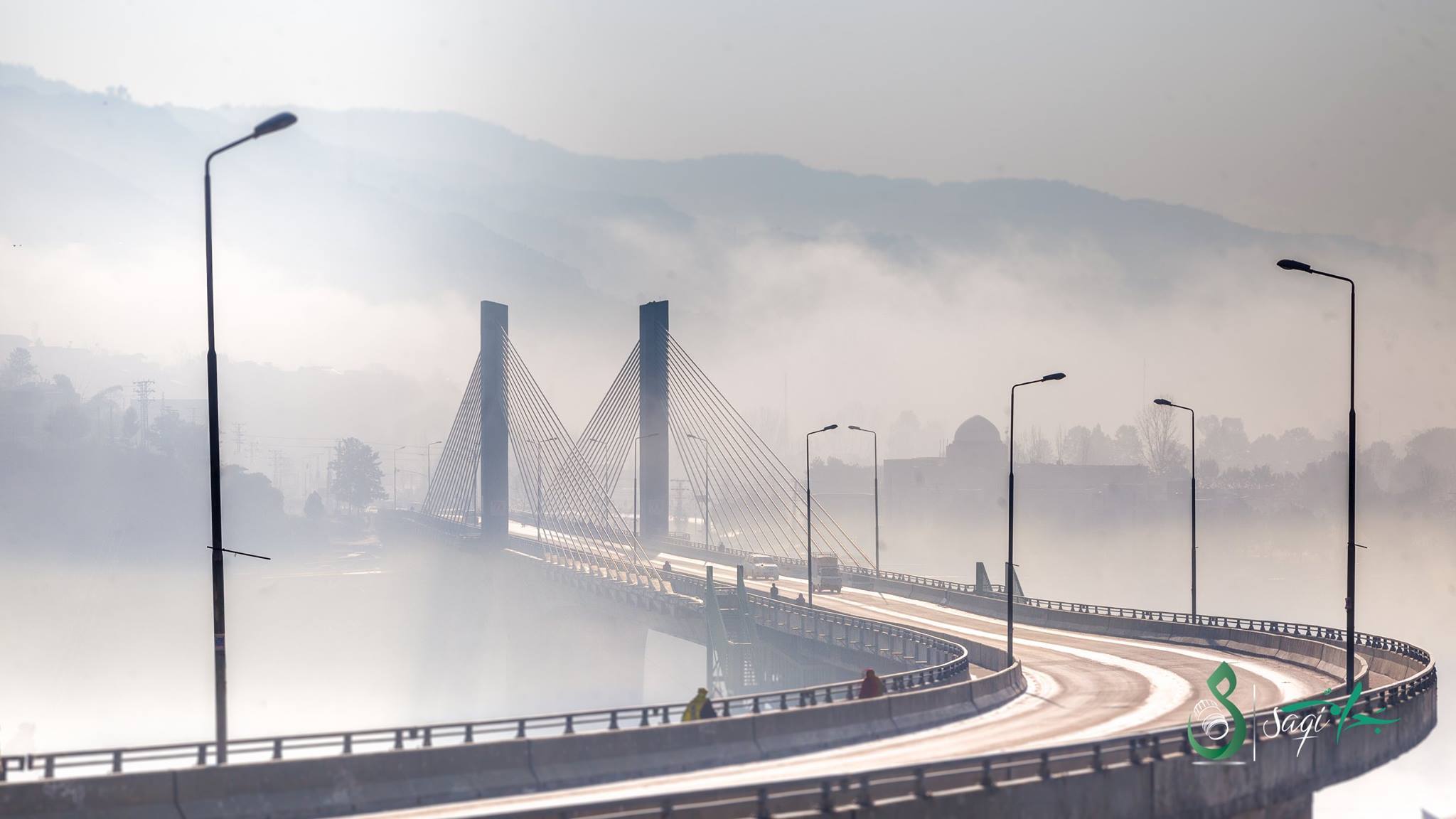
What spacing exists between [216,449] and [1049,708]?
903 inches

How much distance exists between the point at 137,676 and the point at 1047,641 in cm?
17208

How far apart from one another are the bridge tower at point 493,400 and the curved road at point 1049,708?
81.4 m

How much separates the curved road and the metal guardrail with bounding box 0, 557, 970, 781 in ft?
5.09

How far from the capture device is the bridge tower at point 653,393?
370 ft

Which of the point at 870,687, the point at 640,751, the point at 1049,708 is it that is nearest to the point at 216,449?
the point at 640,751

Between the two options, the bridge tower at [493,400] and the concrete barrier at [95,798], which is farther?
the bridge tower at [493,400]

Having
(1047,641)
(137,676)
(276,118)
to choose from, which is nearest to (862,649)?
(1047,641)

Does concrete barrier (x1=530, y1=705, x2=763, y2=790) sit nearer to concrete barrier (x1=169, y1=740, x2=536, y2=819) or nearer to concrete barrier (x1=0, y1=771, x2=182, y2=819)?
concrete barrier (x1=169, y1=740, x2=536, y2=819)

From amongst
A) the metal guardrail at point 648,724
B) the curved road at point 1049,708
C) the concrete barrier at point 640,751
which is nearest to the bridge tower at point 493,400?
the curved road at point 1049,708

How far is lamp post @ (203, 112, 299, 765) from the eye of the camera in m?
19.8

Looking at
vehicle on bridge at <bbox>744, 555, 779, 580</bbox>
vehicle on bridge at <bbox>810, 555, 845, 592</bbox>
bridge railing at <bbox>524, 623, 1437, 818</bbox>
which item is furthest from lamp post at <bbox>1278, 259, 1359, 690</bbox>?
vehicle on bridge at <bbox>744, 555, 779, 580</bbox>

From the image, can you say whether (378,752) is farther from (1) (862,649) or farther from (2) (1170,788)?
(1) (862,649)

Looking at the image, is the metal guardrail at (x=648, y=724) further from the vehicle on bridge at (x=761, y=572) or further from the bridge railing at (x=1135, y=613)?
the vehicle on bridge at (x=761, y=572)

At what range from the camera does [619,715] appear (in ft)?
88.8
